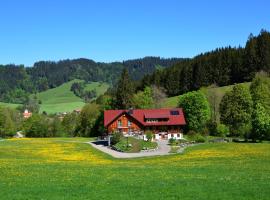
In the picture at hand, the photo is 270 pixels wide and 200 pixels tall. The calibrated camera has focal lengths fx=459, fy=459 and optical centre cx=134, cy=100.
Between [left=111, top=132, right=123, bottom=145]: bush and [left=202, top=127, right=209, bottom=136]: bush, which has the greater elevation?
[left=202, top=127, right=209, bottom=136]: bush

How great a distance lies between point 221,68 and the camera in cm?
14225

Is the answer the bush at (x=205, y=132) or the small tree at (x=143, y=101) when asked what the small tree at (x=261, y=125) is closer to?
the bush at (x=205, y=132)

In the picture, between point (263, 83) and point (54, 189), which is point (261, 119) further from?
point (54, 189)

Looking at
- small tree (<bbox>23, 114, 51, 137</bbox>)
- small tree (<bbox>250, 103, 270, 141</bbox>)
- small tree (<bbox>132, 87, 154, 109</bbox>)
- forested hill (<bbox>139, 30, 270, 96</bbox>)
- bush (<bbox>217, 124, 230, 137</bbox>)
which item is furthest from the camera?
small tree (<bbox>23, 114, 51, 137</bbox>)

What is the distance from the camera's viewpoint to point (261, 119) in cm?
7850

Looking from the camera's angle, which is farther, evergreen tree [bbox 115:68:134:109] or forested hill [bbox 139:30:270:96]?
forested hill [bbox 139:30:270:96]

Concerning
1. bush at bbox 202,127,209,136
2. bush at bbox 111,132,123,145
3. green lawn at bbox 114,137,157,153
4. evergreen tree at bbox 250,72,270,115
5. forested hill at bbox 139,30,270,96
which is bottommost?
green lawn at bbox 114,137,157,153

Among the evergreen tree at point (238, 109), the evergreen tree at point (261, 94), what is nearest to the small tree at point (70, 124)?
the evergreen tree at point (238, 109)

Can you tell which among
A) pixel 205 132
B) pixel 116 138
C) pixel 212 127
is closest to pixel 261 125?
pixel 205 132

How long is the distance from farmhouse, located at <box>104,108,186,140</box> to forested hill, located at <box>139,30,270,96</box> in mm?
46919

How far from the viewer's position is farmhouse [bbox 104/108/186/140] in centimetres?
9719

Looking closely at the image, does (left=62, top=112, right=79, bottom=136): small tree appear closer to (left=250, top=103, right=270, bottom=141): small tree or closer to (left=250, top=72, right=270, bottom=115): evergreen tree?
(left=250, top=72, right=270, bottom=115): evergreen tree

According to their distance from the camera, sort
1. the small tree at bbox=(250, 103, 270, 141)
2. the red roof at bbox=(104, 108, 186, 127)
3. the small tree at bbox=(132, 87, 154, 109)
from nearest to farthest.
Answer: the small tree at bbox=(250, 103, 270, 141) → the red roof at bbox=(104, 108, 186, 127) → the small tree at bbox=(132, 87, 154, 109)

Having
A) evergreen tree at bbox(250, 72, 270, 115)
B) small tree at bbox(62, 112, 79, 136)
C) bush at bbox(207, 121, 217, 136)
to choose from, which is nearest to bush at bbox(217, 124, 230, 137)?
bush at bbox(207, 121, 217, 136)
